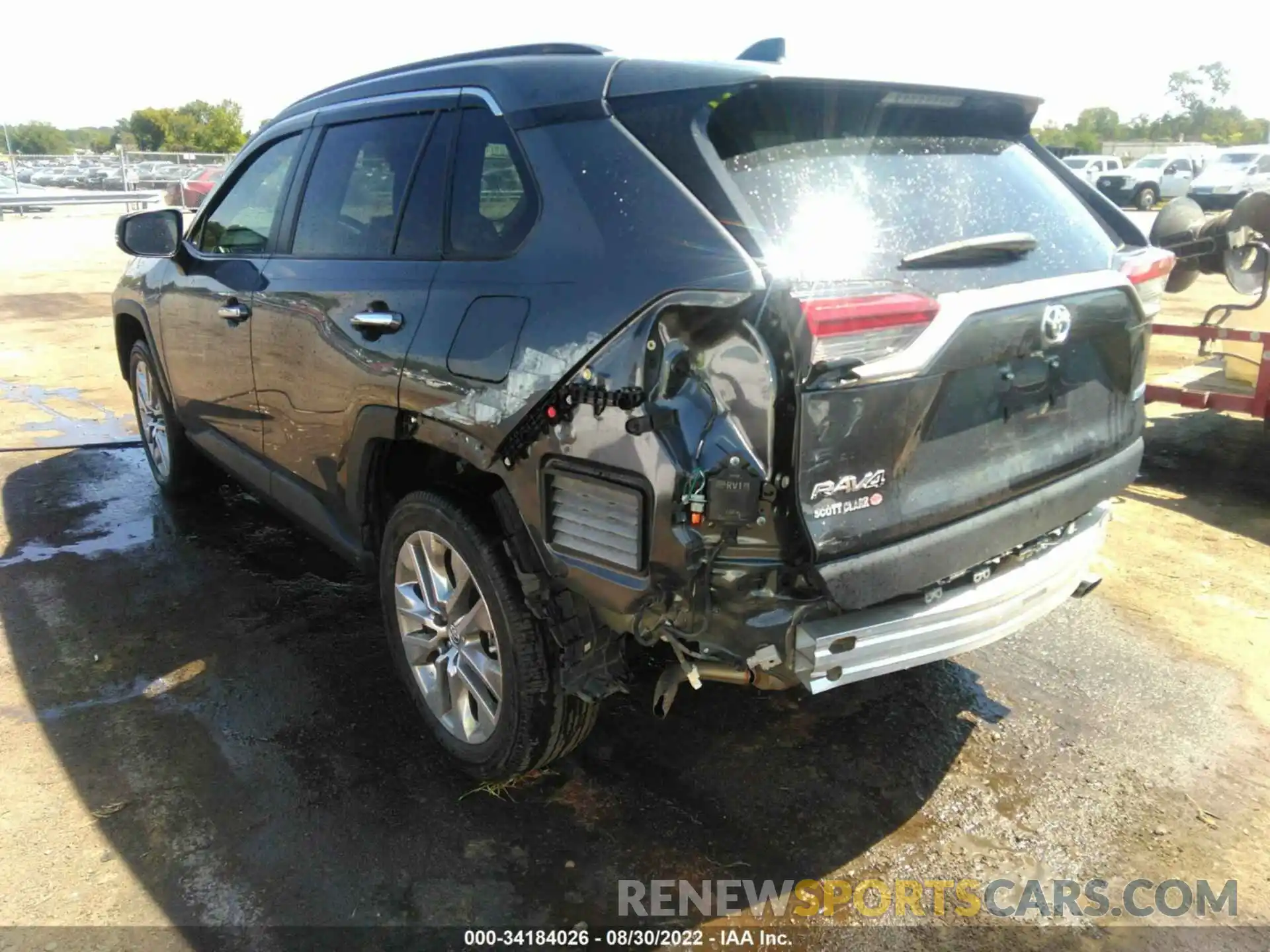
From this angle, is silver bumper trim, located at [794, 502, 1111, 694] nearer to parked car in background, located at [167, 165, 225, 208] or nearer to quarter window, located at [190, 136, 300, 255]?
quarter window, located at [190, 136, 300, 255]

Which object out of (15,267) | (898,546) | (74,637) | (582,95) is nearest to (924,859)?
(898,546)

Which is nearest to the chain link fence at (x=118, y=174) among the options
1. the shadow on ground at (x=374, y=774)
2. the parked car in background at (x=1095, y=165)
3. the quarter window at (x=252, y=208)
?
the quarter window at (x=252, y=208)

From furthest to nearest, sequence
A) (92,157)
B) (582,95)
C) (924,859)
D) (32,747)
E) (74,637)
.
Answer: (92,157)
(74,637)
(32,747)
(924,859)
(582,95)

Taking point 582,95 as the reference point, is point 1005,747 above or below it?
below

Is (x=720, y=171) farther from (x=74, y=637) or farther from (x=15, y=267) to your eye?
(x=15, y=267)

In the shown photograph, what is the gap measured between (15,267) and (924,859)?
18.7 metres

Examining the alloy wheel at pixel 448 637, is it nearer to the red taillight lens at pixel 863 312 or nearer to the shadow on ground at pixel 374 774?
the shadow on ground at pixel 374 774

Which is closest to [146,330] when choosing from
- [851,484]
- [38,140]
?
[851,484]

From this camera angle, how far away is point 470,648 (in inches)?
113

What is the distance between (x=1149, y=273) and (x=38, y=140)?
90.9 meters

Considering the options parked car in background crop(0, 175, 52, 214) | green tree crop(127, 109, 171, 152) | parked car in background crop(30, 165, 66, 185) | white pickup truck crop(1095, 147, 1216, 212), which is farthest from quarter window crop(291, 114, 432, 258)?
green tree crop(127, 109, 171, 152)

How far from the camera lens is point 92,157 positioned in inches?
1442

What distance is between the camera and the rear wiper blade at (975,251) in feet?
7.64

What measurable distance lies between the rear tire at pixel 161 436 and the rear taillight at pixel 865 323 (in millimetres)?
4074
